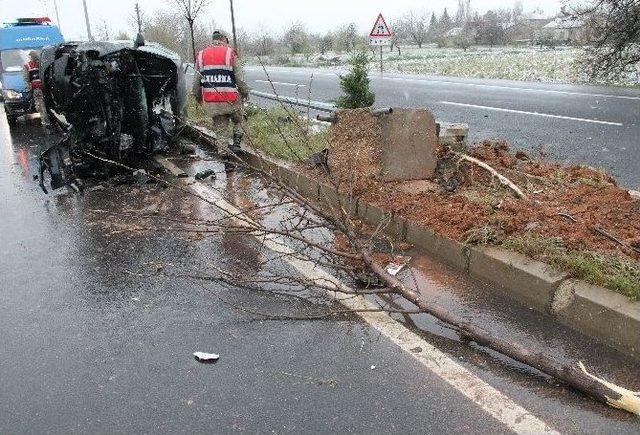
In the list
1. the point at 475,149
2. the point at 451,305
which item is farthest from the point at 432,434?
the point at 475,149

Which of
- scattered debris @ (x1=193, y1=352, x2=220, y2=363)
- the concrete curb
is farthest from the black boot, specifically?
scattered debris @ (x1=193, y1=352, x2=220, y2=363)

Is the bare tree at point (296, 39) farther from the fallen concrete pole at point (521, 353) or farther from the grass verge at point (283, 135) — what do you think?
the fallen concrete pole at point (521, 353)

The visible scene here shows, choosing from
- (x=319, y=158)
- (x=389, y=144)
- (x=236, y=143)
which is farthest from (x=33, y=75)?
(x=389, y=144)

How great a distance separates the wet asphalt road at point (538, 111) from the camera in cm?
862

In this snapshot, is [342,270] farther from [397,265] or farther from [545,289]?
[545,289]

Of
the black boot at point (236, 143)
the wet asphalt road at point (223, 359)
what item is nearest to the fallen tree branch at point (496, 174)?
the wet asphalt road at point (223, 359)

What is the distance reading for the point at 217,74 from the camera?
8086mm

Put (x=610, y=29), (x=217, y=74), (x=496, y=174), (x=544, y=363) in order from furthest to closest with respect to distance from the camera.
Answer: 1. (x=610, y=29)
2. (x=217, y=74)
3. (x=496, y=174)
4. (x=544, y=363)

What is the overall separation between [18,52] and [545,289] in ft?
58.0

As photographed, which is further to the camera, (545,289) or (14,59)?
(14,59)

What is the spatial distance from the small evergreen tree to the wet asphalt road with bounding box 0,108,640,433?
4942mm

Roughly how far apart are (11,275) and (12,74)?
13.2m

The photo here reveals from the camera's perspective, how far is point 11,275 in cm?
473

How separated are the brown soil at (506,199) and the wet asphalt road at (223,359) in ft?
1.83
